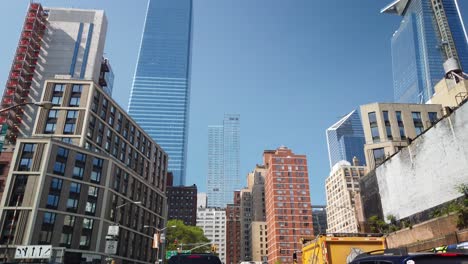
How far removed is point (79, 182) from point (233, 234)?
14043 cm

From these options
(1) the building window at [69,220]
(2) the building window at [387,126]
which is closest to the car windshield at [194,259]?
(1) the building window at [69,220]

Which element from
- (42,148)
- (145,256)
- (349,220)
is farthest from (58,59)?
(349,220)

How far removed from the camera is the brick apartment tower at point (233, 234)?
181 meters

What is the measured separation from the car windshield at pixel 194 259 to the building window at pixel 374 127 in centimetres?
5807

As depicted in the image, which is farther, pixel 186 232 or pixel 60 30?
pixel 60 30

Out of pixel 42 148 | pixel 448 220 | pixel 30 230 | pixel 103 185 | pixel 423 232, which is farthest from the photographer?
pixel 103 185

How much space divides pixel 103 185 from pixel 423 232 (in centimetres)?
5622

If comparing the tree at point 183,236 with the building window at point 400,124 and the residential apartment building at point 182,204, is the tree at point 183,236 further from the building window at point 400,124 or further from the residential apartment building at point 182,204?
the residential apartment building at point 182,204

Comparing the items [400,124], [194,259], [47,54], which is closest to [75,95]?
[47,54]

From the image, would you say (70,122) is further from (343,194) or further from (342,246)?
(343,194)

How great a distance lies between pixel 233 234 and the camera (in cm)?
18900

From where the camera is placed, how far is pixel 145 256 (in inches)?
3022

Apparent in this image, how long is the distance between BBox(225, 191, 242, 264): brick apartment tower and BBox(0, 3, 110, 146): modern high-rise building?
385 ft

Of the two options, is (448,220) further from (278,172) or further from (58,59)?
(278,172)
